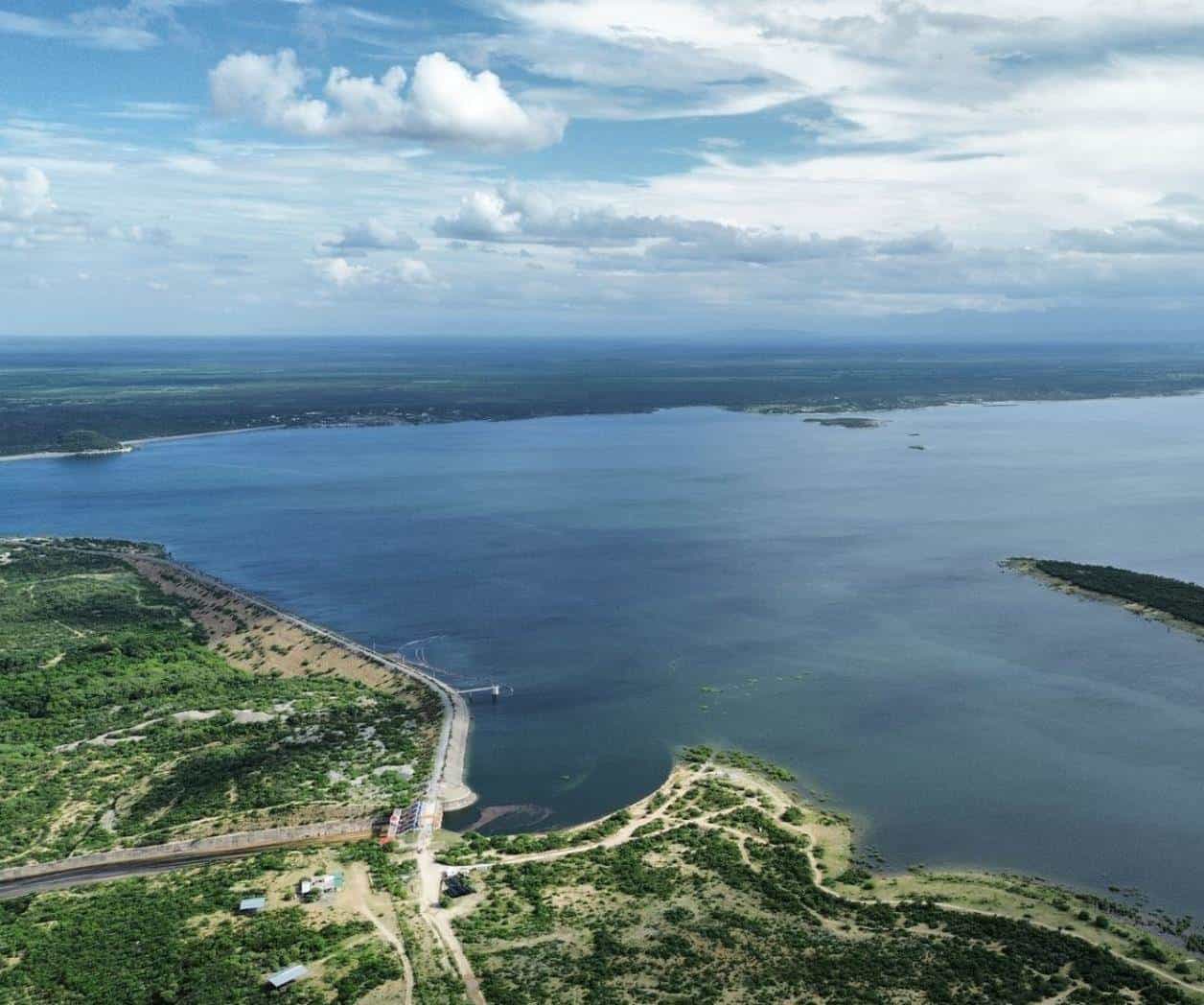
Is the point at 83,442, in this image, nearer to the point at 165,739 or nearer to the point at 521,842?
the point at 165,739

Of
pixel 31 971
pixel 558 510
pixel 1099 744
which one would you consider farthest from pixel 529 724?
pixel 558 510

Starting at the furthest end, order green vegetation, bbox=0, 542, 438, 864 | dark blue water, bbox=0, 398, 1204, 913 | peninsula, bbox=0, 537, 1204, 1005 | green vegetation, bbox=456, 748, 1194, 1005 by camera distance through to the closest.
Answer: dark blue water, bbox=0, 398, 1204, 913 → green vegetation, bbox=0, 542, 438, 864 → peninsula, bbox=0, 537, 1204, 1005 → green vegetation, bbox=456, 748, 1194, 1005

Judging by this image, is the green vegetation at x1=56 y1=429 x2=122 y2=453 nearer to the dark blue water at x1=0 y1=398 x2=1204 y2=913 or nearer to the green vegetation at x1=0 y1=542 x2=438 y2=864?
the dark blue water at x1=0 y1=398 x2=1204 y2=913

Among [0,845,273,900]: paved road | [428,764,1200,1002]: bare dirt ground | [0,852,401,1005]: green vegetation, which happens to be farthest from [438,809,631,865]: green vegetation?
[0,845,273,900]: paved road

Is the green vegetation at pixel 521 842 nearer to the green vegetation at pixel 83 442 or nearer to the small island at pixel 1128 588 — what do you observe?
the small island at pixel 1128 588

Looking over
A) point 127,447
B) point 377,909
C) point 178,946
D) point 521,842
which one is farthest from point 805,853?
point 127,447

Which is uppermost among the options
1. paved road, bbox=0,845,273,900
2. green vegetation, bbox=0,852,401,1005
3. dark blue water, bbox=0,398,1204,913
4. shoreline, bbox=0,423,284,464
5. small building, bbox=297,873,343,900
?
shoreline, bbox=0,423,284,464

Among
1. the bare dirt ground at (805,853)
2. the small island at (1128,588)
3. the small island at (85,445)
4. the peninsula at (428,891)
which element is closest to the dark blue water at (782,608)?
the bare dirt ground at (805,853)

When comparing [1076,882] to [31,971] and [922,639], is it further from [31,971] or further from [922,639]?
[31,971]
